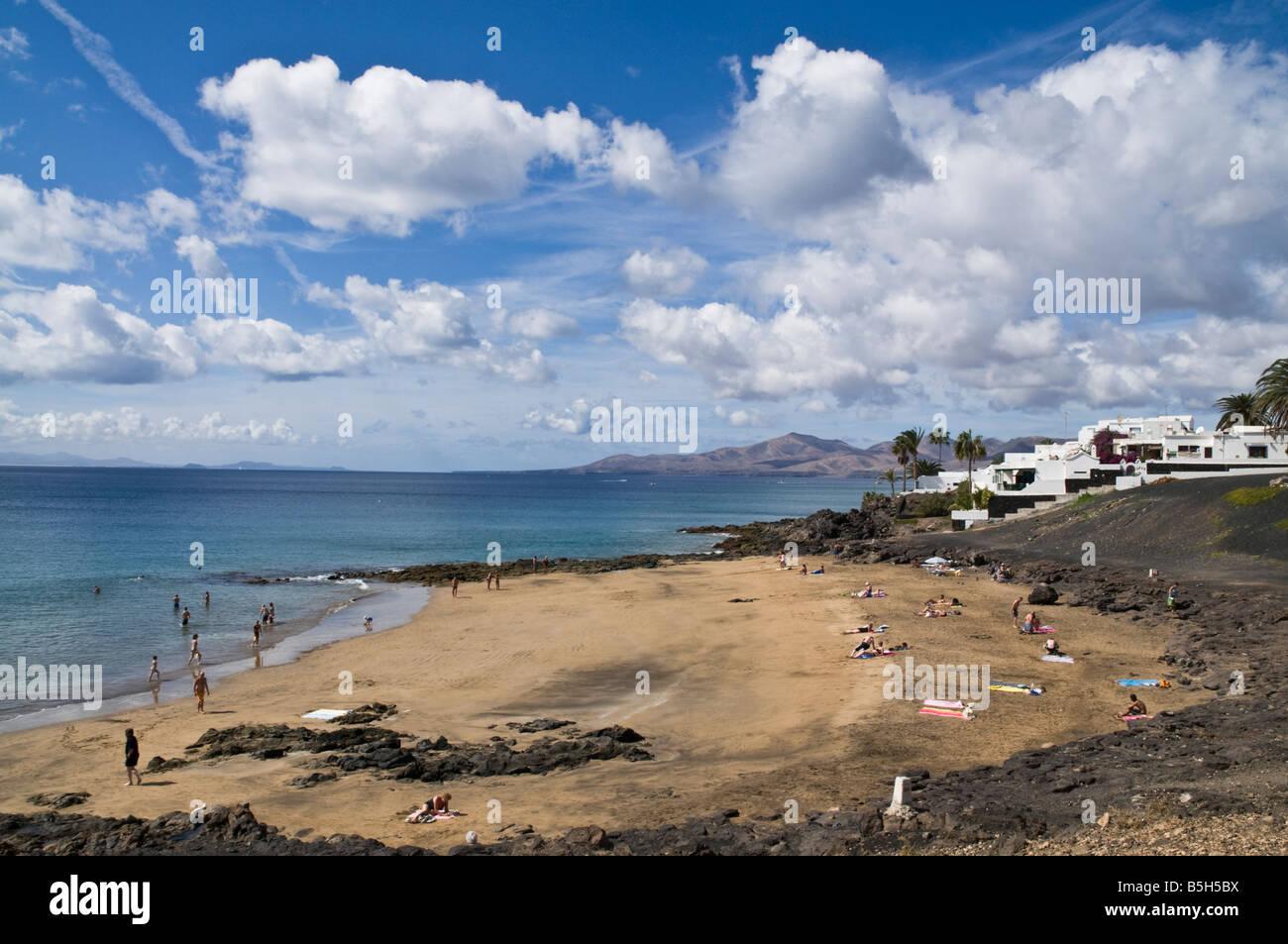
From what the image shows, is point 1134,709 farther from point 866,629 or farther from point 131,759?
point 131,759

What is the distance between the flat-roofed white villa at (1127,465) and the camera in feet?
226

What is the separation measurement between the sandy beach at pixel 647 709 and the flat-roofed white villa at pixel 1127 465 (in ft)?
104

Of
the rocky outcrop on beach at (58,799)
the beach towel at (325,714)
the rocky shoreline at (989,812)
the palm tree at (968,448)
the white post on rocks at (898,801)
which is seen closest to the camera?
the rocky shoreline at (989,812)

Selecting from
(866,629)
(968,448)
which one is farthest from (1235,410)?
(866,629)

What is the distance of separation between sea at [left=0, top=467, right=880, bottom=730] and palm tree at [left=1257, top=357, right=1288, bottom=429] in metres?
46.1

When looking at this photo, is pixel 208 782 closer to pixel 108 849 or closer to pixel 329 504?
pixel 108 849

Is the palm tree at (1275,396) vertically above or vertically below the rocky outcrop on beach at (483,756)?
above

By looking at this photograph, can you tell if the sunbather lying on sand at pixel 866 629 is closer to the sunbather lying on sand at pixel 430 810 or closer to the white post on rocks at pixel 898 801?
the white post on rocks at pixel 898 801

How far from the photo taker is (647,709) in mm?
23672

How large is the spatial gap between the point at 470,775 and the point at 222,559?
59293 mm

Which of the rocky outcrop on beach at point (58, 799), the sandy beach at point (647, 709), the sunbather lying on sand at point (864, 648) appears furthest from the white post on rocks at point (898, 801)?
the rocky outcrop on beach at point (58, 799)

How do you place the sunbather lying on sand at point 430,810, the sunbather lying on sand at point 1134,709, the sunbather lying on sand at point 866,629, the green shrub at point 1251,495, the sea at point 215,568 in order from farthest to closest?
the green shrub at point 1251,495, the sea at point 215,568, the sunbather lying on sand at point 866,629, the sunbather lying on sand at point 1134,709, the sunbather lying on sand at point 430,810

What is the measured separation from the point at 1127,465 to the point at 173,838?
3034 inches
